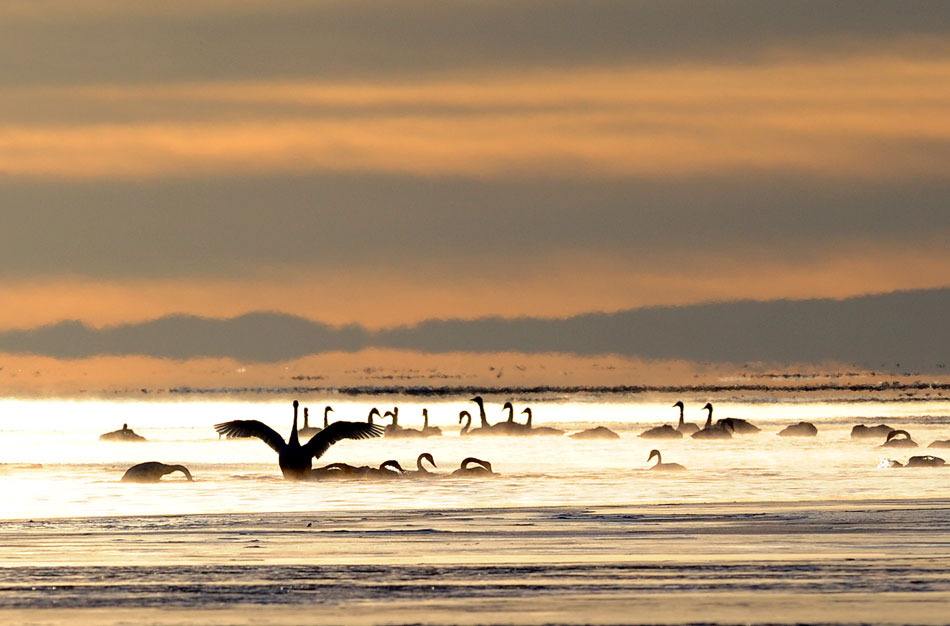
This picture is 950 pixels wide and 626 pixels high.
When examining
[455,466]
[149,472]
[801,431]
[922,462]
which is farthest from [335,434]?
[801,431]

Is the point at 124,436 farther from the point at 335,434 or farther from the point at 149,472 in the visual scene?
the point at 335,434

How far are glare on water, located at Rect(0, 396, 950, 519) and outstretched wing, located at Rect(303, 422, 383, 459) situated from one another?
0.88m

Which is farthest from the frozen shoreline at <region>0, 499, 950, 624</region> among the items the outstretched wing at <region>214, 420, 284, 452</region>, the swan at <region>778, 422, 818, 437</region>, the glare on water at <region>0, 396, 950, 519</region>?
the swan at <region>778, 422, 818, 437</region>

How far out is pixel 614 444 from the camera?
60000 millimetres

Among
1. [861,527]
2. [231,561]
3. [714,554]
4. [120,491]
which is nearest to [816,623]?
[714,554]

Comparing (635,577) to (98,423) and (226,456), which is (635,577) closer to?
(226,456)

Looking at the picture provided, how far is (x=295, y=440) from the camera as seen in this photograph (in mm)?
40562

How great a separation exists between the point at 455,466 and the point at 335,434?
8.10 metres

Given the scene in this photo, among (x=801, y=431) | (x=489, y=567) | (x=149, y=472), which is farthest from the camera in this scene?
(x=801, y=431)

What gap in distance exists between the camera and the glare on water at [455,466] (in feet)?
108

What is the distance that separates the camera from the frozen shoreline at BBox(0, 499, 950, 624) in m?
17.2

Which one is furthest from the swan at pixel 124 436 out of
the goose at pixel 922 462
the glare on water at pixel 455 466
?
the goose at pixel 922 462

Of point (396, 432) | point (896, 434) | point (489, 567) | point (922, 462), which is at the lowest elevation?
point (489, 567)

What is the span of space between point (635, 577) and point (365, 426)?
1887 cm
